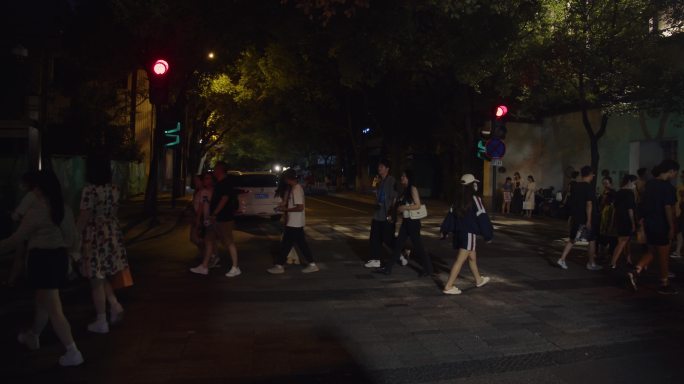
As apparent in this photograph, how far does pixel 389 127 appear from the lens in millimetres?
31516

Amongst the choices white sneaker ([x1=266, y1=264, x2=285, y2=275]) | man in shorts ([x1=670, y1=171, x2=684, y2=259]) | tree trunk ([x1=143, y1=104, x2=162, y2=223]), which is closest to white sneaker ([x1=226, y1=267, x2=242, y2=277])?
white sneaker ([x1=266, y1=264, x2=285, y2=275])

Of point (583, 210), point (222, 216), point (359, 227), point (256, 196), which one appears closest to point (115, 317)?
point (222, 216)

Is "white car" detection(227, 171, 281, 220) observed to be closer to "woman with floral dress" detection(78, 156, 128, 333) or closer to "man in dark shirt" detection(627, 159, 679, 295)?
"man in dark shirt" detection(627, 159, 679, 295)

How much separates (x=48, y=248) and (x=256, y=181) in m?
13.2

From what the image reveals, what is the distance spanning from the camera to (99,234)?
5758 mm

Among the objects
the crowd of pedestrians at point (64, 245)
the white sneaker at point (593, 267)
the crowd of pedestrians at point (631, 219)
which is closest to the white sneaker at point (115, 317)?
the crowd of pedestrians at point (64, 245)

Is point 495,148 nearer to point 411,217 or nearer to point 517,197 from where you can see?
point 411,217

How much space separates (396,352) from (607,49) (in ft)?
41.0

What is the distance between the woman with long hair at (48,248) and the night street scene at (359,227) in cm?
2

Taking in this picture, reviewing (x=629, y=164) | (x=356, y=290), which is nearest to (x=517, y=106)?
(x=629, y=164)

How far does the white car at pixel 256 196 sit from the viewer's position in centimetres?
1742

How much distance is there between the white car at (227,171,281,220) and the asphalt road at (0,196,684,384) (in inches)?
286

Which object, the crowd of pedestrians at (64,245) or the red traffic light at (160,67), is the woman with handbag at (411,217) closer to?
the crowd of pedestrians at (64,245)

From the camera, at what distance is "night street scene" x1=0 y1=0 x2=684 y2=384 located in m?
5.15
